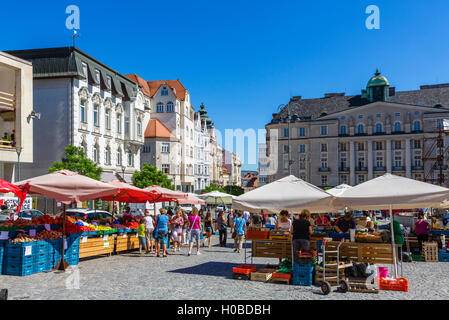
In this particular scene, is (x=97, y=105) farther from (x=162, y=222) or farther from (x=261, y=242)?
(x=261, y=242)

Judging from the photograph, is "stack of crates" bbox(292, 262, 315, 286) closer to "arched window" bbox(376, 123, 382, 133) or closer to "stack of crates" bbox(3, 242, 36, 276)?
"stack of crates" bbox(3, 242, 36, 276)

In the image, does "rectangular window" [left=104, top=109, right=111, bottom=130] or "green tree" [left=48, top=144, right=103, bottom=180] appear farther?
"rectangular window" [left=104, top=109, right=111, bottom=130]

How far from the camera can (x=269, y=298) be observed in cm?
969

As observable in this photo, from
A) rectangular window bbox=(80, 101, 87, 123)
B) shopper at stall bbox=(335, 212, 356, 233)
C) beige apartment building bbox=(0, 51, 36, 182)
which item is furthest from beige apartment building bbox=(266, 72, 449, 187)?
shopper at stall bbox=(335, 212, 356, 233)

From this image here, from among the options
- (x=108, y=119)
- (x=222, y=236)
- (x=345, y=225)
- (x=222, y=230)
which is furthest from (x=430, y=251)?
(x=108, y=119)

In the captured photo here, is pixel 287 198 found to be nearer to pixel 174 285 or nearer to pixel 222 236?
pixel 174 285

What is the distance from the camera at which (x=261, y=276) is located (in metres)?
11.9

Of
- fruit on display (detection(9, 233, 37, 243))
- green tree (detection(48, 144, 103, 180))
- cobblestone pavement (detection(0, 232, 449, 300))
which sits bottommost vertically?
cobblestone pavement (detection(0, 232, 449, 300))

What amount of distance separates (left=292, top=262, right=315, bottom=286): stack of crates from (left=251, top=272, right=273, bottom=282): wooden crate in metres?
0.71

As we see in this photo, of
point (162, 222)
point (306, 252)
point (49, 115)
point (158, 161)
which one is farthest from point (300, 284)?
point (158, 161)

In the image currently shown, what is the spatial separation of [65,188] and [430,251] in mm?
12764

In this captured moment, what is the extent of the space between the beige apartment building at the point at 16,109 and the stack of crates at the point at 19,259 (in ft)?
65.1

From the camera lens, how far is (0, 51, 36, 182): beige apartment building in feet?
101

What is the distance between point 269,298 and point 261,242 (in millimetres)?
3463
